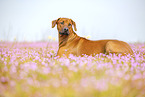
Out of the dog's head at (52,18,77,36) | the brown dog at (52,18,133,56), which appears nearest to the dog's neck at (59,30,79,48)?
the brown dog at (52,18,133,56)

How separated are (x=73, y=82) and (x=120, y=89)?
2.28 ft

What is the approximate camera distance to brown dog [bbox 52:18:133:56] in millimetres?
5656

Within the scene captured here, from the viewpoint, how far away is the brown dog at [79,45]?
5656 millimetres

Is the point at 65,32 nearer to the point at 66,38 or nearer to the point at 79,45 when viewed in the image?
the point at 66,38

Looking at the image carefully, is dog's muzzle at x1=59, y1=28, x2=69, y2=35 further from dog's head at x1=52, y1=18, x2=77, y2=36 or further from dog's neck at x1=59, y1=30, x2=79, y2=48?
dog's neck at x1=59, y1=30, x2=79, y2=48

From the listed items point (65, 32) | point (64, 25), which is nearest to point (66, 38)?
point (65, 32)

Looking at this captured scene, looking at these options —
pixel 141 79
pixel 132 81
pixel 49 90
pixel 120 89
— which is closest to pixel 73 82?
pixel 49 90

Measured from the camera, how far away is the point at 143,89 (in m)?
2.43

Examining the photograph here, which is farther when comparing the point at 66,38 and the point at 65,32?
the point at 66,38

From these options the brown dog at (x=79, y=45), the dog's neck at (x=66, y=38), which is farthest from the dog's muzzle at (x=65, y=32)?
the dog's neck at (x=66, y=38)

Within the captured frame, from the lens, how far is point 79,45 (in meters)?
6.09

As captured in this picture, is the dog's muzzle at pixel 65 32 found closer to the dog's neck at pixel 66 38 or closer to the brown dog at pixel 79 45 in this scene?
the brown dog at pixel 79 45

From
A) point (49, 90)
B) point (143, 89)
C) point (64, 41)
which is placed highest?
point (64, 41)

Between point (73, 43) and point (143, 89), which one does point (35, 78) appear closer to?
point (143, 89)
